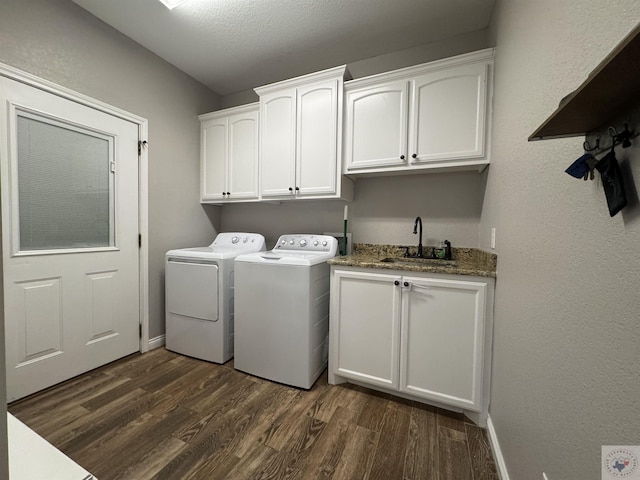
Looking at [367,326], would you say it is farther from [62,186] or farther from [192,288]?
[62,186]

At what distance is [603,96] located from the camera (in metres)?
0.58

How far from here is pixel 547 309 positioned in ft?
3.02

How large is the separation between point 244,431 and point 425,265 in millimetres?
1457

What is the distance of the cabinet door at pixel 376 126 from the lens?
6.43 ft

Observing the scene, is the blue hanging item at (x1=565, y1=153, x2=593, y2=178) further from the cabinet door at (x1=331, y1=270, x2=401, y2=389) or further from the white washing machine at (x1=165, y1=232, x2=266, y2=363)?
the white washing machine at (x1=165, y1=232, x2=266, y2=363)

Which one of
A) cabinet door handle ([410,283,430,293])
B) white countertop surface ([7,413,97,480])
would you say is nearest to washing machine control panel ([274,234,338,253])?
cabinet door handle ([410,283,430,293])

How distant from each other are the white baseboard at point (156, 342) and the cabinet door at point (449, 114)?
263cm

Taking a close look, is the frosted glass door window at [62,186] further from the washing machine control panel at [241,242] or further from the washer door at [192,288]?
the washing machine control panel at [241,242]

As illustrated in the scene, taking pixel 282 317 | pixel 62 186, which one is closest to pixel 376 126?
pixel 282 317

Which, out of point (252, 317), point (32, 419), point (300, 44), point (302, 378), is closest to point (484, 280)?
point (302, 378)

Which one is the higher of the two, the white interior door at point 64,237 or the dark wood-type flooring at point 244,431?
the white interior door at point 64,237

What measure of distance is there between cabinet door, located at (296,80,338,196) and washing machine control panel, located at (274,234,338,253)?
1.28 ft

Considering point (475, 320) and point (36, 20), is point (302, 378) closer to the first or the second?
point (475, 320)

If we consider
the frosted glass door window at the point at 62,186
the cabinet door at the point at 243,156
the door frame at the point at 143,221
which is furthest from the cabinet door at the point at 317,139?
the frosted glass door window at the point at 62,186
